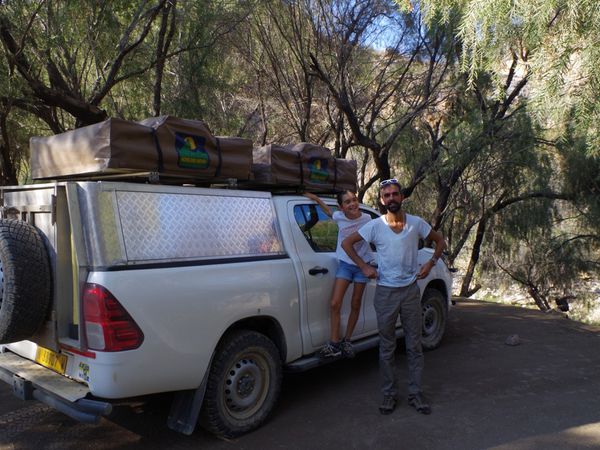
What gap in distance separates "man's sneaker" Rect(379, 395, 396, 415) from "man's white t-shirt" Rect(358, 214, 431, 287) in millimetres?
970

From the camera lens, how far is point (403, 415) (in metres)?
4.32

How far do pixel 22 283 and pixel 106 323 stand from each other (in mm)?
636

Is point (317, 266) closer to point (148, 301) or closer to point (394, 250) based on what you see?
point (394, 250)

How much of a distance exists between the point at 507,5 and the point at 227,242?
3069mm

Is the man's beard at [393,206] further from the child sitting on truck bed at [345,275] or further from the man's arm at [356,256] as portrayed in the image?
the child sitting on truck bed at [345,275]

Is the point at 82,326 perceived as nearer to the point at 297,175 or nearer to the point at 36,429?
the point at 36,429

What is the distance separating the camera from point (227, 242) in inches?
158

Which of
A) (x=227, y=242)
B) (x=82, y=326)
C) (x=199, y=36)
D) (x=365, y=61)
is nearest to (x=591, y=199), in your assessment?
(x=365, y=61)

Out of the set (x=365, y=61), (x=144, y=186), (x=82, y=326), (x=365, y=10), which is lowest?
(x=82, y=326)

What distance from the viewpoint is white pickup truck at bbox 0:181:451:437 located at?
324cm

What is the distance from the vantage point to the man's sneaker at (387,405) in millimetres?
4344

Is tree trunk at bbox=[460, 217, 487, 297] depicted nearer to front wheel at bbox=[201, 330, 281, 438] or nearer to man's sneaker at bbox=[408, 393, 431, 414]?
man's sneaker at bbox=[408, 393, 431, 414]

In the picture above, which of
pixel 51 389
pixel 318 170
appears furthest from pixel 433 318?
pixel 51 389

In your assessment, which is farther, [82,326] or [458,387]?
[458,387]
